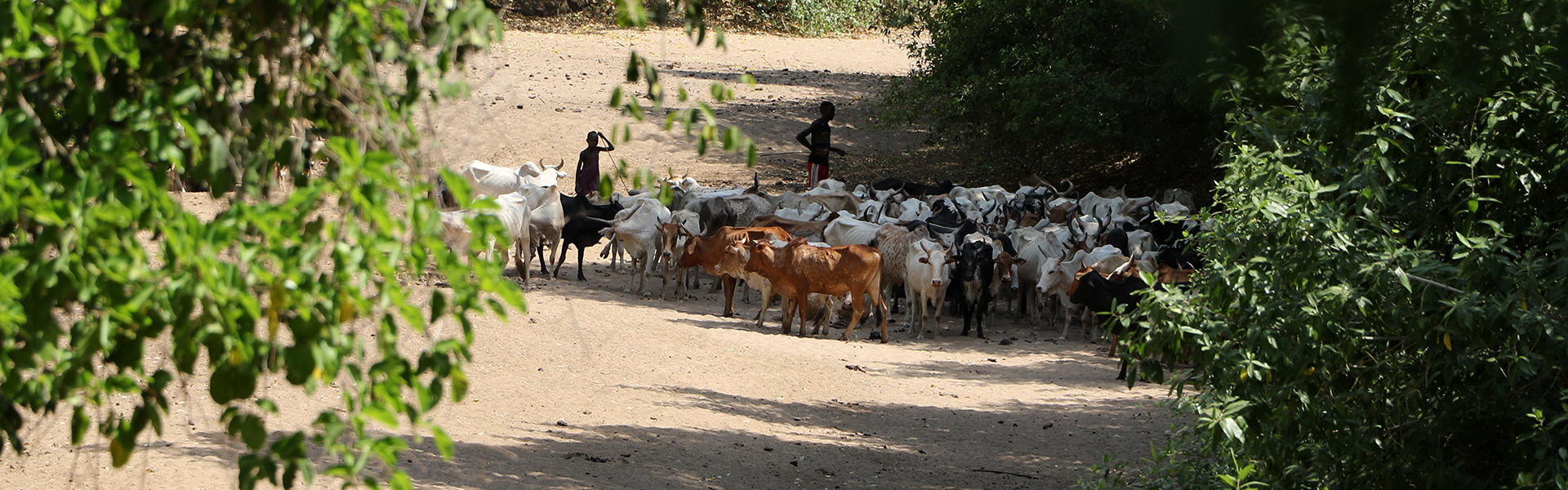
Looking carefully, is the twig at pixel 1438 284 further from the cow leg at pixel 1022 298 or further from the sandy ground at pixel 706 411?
the cow leg at pixel 1022 298

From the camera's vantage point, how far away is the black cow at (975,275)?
11.7 m

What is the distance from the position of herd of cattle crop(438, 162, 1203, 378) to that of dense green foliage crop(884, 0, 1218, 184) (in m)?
1.20

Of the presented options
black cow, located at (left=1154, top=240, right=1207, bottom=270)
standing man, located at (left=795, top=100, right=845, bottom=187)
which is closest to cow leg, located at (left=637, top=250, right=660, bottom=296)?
standing man, located at (left=795, top=100, right=845, bottom=187)

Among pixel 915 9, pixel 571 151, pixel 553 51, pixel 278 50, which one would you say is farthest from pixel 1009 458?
pixel 553 51

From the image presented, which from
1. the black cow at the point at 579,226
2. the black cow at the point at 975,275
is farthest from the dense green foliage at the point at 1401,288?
the black cow at the point at 579,226

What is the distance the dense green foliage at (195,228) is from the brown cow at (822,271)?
30.2 ft

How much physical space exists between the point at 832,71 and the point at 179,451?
2271 cm

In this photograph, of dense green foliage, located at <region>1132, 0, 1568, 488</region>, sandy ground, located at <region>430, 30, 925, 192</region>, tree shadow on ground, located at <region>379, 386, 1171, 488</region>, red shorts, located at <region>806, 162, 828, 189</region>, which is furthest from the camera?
sandy ground, located at <region>430, 30, 925, 192</region>

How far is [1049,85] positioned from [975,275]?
577cm

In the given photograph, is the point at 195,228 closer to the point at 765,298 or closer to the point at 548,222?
the point at 765,298

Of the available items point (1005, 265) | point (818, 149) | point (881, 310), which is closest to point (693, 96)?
point (818, 149)

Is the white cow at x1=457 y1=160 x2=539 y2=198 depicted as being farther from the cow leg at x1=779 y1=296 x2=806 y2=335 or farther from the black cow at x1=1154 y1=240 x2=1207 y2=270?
the black cow at x1=1154 y1=240 x2=1207 y2=270

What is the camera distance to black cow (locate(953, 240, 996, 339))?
11664 millimetres

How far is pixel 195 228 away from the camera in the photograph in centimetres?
179
